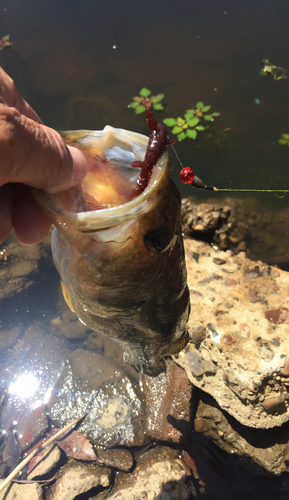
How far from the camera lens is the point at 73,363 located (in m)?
3.98

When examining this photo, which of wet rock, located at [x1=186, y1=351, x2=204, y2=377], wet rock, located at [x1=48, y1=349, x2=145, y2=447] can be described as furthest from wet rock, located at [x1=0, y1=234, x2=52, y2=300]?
wet rock, located at [x1=186, y1=351, x2=204, y2=377]

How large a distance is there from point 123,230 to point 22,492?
338 centimetres

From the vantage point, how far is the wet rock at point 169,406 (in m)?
3.24

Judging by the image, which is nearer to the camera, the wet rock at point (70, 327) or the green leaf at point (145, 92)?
the wet rock at point (70, 327)

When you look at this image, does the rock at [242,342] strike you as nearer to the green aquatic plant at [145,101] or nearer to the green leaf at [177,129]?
the green leaf at [177,129]

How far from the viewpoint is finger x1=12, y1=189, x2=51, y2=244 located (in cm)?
151

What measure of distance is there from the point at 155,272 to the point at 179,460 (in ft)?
8.95

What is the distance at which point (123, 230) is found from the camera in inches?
50.9

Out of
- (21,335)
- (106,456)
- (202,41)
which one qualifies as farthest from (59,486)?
(202,41)

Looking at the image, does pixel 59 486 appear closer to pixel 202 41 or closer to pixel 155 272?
pixel 155 272

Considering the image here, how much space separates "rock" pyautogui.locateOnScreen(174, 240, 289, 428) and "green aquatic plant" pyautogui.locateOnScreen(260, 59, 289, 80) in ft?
15.2

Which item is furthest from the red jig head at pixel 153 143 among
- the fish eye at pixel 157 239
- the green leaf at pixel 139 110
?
the green leaf at pixel 139 110

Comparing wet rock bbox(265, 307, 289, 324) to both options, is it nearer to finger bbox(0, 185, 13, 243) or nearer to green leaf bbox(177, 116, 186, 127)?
finger bbox(0, 185, 13, 243)

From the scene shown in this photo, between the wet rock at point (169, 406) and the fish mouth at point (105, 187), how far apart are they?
2.32 meters
